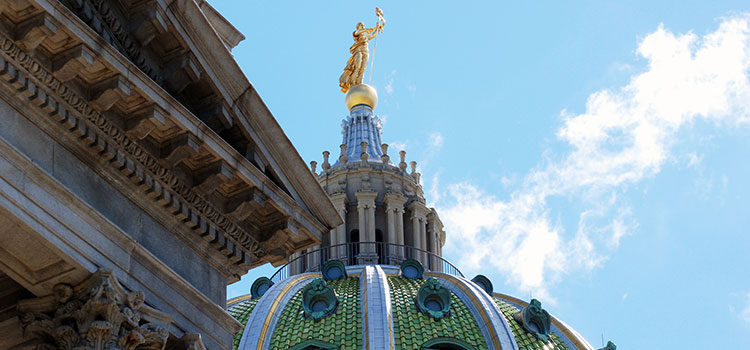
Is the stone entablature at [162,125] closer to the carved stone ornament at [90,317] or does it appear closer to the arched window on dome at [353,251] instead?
the carved stone ornament at [90,317]

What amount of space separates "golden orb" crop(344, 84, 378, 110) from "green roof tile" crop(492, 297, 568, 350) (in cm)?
1867

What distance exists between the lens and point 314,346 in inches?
3455

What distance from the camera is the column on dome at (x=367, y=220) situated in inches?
4112

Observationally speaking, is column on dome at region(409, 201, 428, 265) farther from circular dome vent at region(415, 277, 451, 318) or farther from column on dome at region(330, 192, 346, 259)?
circular dome vent at region(415, 277, 451, 318)

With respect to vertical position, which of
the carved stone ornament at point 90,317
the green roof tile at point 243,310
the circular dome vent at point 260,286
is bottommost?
the carved stone ornament at point 90,317

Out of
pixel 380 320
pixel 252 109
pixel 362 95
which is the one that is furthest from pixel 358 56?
pixel 252 109

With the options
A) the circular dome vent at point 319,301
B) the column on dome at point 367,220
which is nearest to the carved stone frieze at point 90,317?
the circular dome vent at point 319,301

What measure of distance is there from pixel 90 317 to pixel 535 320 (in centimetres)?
7721

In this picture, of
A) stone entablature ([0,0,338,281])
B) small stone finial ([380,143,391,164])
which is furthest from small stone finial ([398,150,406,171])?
stone entablature ([0,0,338,281])

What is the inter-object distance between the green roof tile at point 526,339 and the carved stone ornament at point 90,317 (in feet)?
240

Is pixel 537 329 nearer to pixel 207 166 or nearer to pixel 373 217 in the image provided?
pixel 373 217

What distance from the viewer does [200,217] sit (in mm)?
20594

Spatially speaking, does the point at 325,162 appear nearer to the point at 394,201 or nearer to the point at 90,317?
the point at 394,201

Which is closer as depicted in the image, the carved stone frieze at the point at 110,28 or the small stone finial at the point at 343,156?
the carved stone frieze at the point at 110,28
